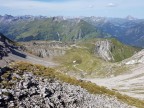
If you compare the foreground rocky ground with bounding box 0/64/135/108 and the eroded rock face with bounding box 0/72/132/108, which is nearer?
the eroded rock face with bounding box 0/72/132/108

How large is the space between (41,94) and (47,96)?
1280 mm

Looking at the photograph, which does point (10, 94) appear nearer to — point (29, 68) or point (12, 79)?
point (12, 79)

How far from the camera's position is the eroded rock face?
156 feet

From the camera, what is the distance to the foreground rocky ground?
47.6 m

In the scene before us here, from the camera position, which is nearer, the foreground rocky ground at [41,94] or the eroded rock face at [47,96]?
the eroded rock face at [47,96]

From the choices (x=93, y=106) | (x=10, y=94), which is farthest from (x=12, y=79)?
(x=93, y=106)

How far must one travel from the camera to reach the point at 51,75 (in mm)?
62938

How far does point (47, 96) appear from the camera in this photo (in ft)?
171

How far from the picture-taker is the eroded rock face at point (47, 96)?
156ft

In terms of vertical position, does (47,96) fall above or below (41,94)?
below

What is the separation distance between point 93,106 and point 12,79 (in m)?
16.0

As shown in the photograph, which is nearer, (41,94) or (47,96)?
(41,94)

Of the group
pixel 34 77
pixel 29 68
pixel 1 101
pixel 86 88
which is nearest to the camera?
pixel 1 101

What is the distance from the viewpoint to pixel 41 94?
51.3 m
